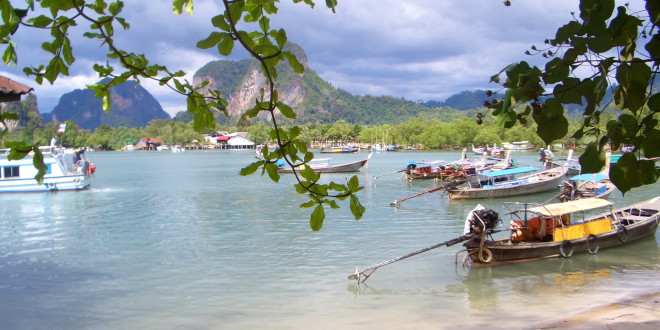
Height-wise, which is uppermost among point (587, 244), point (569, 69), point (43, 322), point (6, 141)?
point (569, 69)

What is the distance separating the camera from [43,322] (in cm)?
1020

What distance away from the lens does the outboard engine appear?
12.0 meters

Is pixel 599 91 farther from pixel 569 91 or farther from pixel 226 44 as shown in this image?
pixel 226 44

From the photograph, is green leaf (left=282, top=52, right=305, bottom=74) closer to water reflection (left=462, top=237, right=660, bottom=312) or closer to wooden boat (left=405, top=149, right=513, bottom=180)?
water reflection (left=462, top=237, right=660, bottom=312)

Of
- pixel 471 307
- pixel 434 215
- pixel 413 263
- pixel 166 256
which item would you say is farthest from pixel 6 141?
pixel 434 215

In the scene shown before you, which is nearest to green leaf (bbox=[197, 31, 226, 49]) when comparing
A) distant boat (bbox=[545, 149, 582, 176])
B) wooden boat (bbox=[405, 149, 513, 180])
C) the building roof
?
the building roof

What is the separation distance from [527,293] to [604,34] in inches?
391

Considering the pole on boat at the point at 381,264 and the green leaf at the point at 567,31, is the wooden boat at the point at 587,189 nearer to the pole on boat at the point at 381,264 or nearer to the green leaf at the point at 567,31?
the pole on boat at the point at 381,264

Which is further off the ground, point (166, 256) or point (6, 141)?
point (6, 141)

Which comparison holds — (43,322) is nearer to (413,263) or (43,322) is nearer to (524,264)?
(413,263)

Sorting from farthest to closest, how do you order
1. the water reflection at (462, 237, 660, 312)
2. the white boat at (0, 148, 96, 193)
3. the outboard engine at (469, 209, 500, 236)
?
the white boat at (0, 148, 96, 193)
the outboard engine at (469, 209, 500, 236)
the water reflection at (462, 237, 660, 312)

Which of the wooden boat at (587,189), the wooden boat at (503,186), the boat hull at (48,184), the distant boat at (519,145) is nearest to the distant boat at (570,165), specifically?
the wooden boat at (503,186)

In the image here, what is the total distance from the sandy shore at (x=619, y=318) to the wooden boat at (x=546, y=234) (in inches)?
116

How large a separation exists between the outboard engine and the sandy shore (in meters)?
3.01
